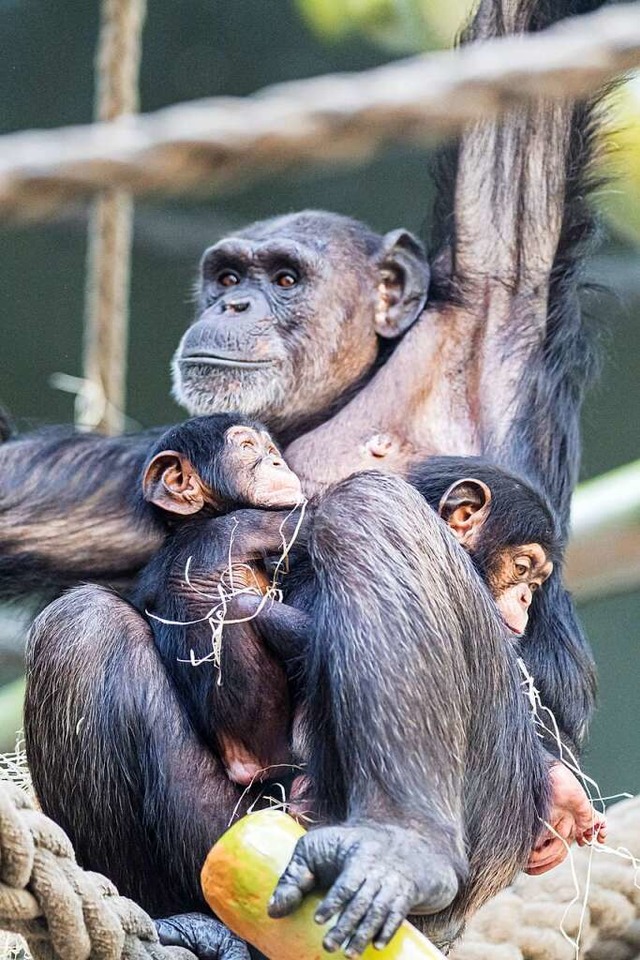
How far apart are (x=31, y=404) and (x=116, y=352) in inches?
167

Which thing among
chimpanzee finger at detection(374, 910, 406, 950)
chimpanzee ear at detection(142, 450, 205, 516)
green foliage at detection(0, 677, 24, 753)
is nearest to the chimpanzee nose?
chimpanzee ear at detection(142, 450, 205, 516)

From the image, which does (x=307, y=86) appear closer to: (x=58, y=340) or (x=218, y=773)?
(x=218, y=773)

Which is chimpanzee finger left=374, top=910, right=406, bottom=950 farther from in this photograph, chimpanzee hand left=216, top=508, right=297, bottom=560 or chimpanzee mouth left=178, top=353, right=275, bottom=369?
chimpanzee mouth left=178, top=353, right=275, bottom=369

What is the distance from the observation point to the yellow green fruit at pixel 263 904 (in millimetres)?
2596

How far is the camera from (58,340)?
9.03m

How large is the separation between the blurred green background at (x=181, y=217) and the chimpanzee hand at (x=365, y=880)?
5973 millimetres

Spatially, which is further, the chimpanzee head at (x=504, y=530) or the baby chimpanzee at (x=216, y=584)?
the chimpanzee head at (x=504, y=530)

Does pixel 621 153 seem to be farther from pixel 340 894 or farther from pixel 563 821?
pixel 340 894

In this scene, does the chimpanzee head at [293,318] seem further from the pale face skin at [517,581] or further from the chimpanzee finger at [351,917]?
the chimpanzee finger at [351,917]

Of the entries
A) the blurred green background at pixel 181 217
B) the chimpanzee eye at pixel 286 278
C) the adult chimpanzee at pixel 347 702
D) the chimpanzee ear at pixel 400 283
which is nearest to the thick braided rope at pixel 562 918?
the adult chimpanzee at pixel 347 702

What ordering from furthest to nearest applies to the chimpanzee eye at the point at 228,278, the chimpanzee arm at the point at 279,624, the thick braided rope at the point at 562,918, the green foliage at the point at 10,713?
the green foliage at the point at 10,713 < the chimpanzee eye at the point at 228,278 < the thick braided rope at the point at 562,918 < the chimpanzee arm at the point at 279,624

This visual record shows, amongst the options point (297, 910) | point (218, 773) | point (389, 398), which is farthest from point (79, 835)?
point (389, 398)

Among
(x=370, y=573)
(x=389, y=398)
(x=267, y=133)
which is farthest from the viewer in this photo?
(x=389, y=398)

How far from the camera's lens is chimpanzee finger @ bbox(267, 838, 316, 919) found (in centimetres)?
256
